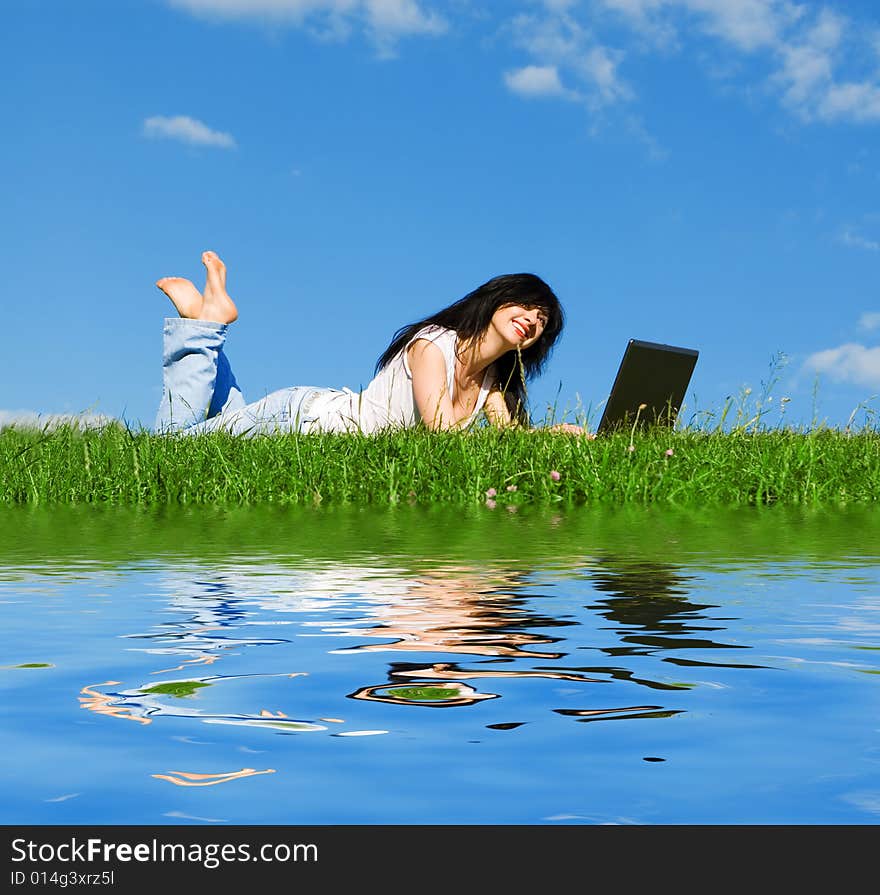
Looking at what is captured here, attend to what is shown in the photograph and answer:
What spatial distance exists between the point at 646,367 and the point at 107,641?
22.1 feet

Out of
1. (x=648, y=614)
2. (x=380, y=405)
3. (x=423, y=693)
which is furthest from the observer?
(x=380, y=405)

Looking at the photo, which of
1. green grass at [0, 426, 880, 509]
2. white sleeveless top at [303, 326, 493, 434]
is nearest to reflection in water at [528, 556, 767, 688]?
green grass at [0, 426, 880, 509]

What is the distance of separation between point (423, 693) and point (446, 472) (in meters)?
4.80

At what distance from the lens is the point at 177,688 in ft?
7.64

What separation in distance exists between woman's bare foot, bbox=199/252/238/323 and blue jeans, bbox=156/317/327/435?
110mm

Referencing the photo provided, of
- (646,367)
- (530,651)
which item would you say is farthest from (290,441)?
(530,651)

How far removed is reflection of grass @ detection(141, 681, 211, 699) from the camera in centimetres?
229

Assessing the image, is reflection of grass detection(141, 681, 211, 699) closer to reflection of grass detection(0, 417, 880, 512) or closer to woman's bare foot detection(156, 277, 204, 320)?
reflection of grass detection(0, 417, 880, 512)

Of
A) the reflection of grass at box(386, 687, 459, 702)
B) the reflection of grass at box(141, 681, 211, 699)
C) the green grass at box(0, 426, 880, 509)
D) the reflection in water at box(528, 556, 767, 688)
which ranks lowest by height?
the reflection of grass at box(386, 687, 459, 702)

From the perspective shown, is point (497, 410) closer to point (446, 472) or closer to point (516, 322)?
point (516, 322)

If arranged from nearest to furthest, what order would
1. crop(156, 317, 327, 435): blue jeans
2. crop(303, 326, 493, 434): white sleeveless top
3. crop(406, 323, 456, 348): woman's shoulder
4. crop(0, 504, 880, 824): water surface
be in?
1. crop(0, 504, 880, 824): water surface
2. crop(406, 323, 456, 348): woman's shoulder
3. crop(303, 326, 493, 434): white sleeveless top
4. crop(156, 317, 327, 435): blue jeans

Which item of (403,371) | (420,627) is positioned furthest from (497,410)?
(420,627)

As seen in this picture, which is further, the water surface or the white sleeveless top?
the white sleeveless top
